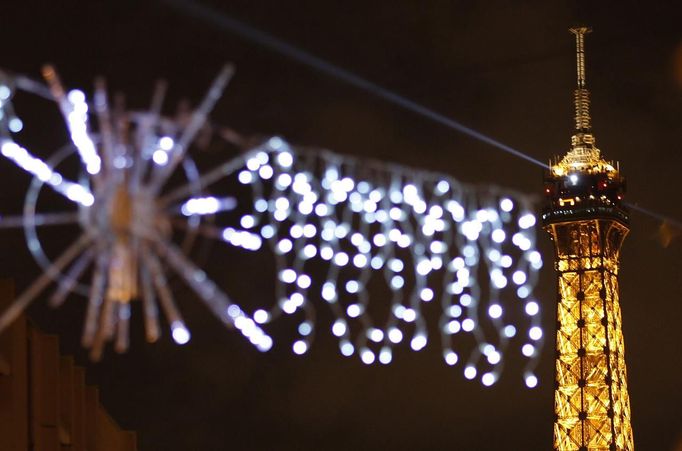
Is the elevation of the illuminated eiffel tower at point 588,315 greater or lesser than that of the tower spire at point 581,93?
lesser

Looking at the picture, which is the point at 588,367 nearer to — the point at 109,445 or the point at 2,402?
the point at 109,445

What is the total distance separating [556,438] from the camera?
99.6 meters

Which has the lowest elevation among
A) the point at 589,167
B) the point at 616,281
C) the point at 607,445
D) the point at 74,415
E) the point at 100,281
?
the point at 100,281

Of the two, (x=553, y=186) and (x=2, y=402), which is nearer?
(x=2, y=402)

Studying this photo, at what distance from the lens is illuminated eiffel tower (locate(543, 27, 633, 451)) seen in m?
98.8

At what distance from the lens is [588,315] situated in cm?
10069

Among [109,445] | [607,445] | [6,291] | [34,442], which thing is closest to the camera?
[6,291]

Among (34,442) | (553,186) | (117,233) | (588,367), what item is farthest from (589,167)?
(117,233)

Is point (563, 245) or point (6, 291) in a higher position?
point (563, 245)

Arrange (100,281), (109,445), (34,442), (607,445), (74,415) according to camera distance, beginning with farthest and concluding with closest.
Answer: (607,445), (109,445), (74,415), (34,442), (100,281)

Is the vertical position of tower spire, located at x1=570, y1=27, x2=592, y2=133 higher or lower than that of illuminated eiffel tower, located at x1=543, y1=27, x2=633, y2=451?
higher

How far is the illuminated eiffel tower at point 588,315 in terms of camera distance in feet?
324

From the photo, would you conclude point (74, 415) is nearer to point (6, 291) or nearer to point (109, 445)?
point (109, 445)

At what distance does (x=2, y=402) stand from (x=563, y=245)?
225 ft
